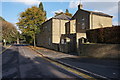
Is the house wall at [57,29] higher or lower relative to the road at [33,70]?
higher

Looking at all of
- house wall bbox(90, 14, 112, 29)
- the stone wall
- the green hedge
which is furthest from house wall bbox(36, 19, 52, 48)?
the stone wall

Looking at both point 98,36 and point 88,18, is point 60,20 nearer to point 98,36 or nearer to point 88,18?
point 88,18

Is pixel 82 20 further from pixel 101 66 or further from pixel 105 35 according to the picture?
pixel 101 66

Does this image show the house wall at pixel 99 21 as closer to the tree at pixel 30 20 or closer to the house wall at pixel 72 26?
the house wall at pixel 72 26

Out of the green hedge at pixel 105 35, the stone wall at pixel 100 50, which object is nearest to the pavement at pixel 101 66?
the stone wall at pixel 100 50

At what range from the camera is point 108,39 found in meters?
12.3

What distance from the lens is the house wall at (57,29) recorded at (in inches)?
885

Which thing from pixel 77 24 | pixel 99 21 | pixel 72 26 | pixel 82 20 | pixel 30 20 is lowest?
pixel 72 26

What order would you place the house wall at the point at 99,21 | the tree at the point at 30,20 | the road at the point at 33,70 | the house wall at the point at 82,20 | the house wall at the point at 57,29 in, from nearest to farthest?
the road at the point at 33,70
the house wall at the point at 99,21
the house wall at the point at 82,20
the house wall at the point at 57,29
the tree at the point at 30,20

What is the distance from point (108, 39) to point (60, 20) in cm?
1363

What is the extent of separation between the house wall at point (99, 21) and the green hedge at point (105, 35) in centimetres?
540

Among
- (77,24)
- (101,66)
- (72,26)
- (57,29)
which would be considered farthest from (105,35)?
(57,29)

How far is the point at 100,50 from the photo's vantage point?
11039 mm

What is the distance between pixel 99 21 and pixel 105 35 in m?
9.61
